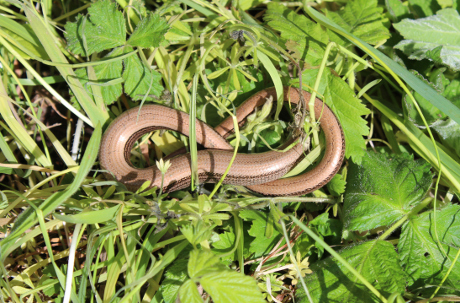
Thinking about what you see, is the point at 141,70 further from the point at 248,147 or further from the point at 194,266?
the point at 194,266

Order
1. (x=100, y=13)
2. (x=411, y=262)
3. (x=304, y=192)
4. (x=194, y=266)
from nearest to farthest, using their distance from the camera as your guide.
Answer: (x=194, y=266), (x=411, y=262), (x=100, y=13), (x=304, y=192)

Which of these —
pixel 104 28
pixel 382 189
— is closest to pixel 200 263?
pixel 382 189

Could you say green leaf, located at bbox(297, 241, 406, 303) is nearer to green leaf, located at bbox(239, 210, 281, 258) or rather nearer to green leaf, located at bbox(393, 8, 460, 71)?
green leaf, located at bbox(239, 210, 281, 258)

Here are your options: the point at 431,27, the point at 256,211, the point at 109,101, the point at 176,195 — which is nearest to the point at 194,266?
the point at 256,211

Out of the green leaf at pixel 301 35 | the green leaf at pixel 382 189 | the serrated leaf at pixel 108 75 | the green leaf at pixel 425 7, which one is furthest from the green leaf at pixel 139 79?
the green leaf at pixel 425 7

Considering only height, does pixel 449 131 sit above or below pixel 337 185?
above

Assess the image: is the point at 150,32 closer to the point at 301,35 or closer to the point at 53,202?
the point at 301,35

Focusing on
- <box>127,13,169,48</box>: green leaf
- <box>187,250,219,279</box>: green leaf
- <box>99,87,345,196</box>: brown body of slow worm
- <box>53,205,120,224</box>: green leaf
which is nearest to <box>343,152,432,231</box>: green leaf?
<box>99,87,345,196</box>: brown body of slow worm
